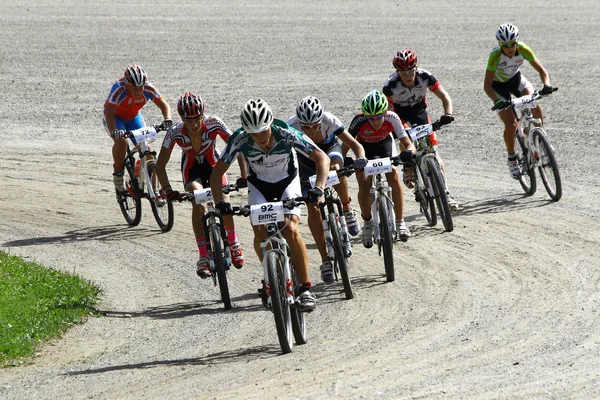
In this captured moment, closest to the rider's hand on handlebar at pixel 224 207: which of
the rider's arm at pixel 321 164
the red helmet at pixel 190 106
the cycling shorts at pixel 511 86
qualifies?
the rider's arm at pixel 321 164

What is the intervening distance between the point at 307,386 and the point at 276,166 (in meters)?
2.46

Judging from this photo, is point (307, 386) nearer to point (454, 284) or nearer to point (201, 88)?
point (454, 284)

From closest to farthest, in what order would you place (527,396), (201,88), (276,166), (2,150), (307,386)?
(527,396), (307,386), (276,166), (2,150), (201,88)

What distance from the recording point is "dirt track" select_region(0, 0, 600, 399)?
8.66 m

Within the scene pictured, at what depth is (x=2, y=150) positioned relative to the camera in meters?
20.4

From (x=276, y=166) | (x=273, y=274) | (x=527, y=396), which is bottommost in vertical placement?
(x=527, y=396)

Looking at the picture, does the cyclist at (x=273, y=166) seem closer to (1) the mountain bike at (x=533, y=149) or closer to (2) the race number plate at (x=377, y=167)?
(2) the race number plate at (x=377, y=167)

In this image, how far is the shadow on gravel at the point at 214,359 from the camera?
9.23 m

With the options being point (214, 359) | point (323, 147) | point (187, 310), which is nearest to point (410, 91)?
point (323, 147)

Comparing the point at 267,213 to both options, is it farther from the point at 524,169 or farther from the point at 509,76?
the point at 509,76

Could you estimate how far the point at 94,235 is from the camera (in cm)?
1464

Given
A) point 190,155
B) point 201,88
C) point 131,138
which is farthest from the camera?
point 201,88

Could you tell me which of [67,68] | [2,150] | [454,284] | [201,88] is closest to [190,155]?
[454,284]

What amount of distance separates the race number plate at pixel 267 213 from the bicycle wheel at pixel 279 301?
0.30 m
